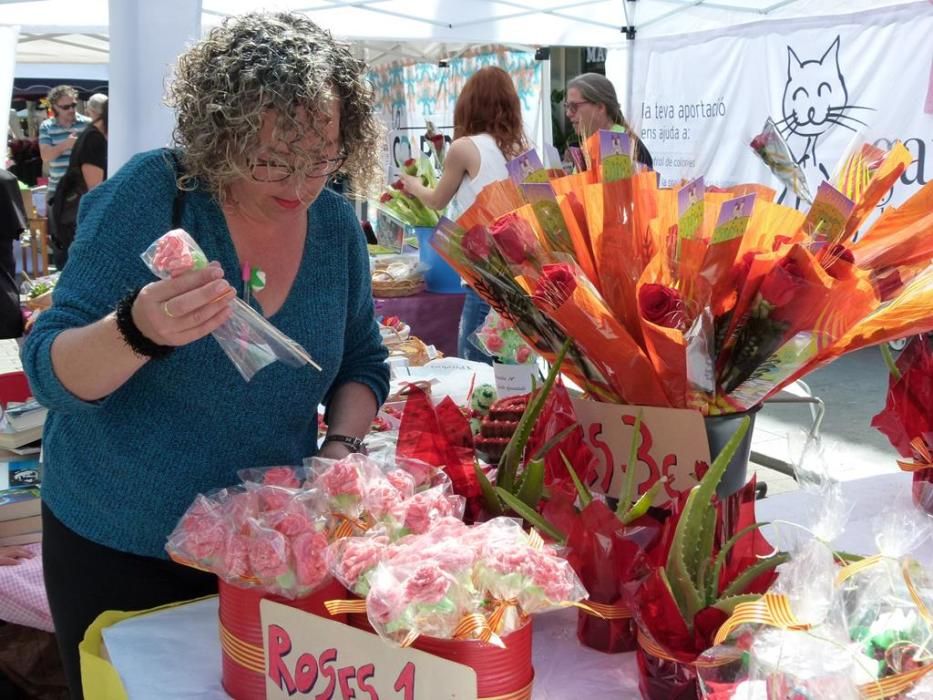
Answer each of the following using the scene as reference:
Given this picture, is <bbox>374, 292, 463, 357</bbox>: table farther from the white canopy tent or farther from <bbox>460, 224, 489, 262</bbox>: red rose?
<bbox>460, 224, 489, 262</bbox>: red rose

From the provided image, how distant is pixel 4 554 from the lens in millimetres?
2043

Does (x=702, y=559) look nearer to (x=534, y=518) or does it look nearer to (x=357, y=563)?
(x=534, y=518)

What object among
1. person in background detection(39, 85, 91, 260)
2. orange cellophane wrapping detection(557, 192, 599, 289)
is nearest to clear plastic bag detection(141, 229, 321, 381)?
orange cellophane wrapping detection(557, 192, 599, 289)

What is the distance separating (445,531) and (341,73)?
671mm

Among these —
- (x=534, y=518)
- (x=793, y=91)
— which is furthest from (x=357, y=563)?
(x=793, y=91)

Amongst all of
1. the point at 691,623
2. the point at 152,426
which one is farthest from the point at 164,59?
the point at 691,623

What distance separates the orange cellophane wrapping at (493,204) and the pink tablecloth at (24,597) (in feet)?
4.16

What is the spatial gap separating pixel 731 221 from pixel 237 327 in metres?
0.59

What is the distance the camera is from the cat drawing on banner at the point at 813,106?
464cm

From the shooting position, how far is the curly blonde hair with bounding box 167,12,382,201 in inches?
47.4

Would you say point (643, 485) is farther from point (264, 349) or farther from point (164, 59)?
point (164, 59)

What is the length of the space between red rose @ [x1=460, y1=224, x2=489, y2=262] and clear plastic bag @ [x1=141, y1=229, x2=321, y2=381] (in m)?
0.30

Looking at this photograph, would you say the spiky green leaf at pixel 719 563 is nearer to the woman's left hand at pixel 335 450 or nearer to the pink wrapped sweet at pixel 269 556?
the pink wrapped sweet at pixel 269 556

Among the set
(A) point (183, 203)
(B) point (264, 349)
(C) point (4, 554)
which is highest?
(A) point (183, 203)
